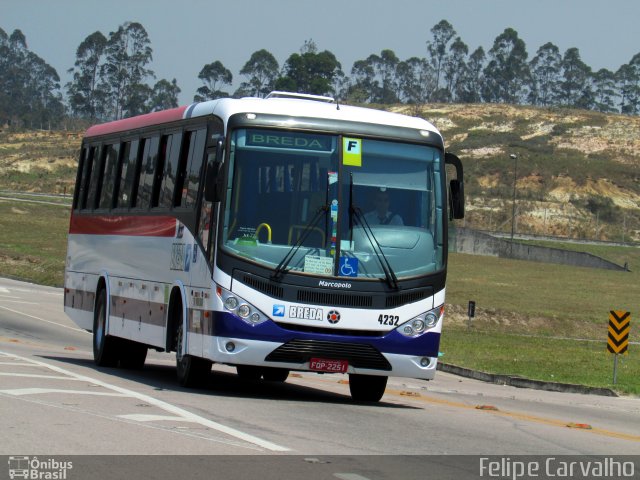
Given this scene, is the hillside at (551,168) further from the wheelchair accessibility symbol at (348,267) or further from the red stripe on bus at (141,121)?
the wheelchair accessibility symbol at (348,267)

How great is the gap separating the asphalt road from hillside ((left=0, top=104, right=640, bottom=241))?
95.8m

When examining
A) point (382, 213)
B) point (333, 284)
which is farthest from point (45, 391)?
point (382, 213)

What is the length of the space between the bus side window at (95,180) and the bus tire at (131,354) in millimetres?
2571

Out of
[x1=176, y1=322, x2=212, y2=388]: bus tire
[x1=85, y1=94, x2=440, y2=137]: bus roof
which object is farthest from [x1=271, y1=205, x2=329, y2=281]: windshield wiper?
[x1=176, y1=322, x2=212, y2=388]: bus tire

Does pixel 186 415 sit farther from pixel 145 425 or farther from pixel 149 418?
pixel 145 425

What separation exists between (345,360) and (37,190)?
11739 cm

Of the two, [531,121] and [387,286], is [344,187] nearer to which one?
[387,286]

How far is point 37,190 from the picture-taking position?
424 ft

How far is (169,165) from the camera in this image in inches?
710

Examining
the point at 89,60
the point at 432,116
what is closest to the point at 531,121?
the point at 432,116

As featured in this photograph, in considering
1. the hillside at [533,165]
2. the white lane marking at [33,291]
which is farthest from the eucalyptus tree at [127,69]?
the white lane marking at [33,291]

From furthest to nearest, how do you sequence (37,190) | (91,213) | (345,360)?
(37,190), (91,213), (345,360)

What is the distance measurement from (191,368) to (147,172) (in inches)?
149

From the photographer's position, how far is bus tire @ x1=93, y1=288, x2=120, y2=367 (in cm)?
2042
